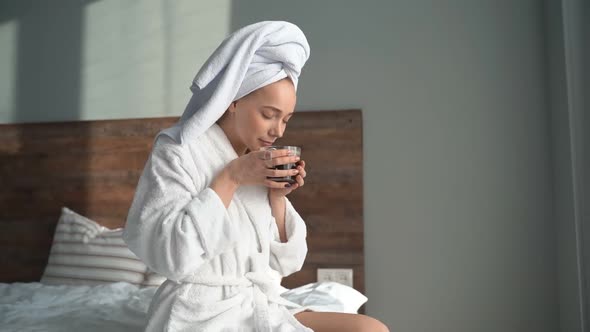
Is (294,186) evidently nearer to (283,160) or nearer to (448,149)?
(283,160)

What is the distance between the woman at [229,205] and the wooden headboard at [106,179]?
1.13 meters

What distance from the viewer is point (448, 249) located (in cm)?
238

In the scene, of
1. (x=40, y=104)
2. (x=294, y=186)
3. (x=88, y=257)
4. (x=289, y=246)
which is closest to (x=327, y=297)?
(x=289, y=246)

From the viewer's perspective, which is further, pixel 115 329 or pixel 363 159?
pixel 363 159

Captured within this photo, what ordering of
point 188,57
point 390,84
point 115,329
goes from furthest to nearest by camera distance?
point 188,57 → point 390,84 → point 115,329

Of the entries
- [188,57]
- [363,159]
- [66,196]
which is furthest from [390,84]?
[66,196]

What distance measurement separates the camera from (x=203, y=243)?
Answer: 109 cm

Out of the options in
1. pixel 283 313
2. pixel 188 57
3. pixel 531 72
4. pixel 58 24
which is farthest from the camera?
pixel 58 24

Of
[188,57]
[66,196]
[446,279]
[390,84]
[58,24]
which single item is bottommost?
[446,279]

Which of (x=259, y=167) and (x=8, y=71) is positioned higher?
(x=8, y=71)

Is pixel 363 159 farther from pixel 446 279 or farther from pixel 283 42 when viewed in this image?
pixel 283 42

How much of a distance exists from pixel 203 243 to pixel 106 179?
1907 mm

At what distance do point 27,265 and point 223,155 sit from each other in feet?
6.93

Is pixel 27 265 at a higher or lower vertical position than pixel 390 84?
lower
